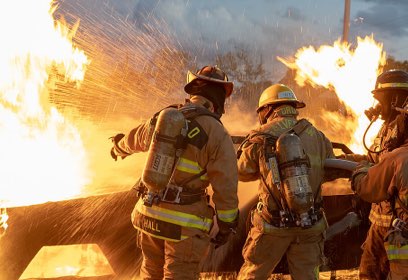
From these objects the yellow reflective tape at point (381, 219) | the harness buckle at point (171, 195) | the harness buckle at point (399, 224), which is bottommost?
the yellow reflective tape at point (381, 219)

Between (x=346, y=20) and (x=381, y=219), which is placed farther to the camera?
(x=346, y=20)

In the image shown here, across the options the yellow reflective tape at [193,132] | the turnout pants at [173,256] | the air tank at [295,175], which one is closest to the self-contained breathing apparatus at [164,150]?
the yellow reflective tape at [193,132]

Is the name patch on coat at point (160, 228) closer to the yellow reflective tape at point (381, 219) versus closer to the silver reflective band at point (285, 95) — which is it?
the silver reflective band at point (285, 95)

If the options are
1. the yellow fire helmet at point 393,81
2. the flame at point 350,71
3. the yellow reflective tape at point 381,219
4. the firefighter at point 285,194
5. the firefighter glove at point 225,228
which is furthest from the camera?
the flame at point 350,71

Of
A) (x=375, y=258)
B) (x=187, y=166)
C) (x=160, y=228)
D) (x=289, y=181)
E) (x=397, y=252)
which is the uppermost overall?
(x=187, y=166)

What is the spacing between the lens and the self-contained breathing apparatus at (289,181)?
10.5ft

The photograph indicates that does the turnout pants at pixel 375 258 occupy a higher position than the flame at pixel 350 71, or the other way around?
the flame at pixel 350 71

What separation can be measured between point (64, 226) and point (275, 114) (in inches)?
74.8

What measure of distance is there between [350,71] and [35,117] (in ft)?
25.0

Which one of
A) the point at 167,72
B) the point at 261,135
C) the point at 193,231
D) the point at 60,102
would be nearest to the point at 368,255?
the point at 261,135

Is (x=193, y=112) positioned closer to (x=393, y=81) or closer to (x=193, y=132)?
(x=193, y=132)

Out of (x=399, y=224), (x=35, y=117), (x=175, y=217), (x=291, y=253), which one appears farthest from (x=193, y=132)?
(x=35, y=117)

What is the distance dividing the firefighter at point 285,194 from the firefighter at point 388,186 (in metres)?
0.38

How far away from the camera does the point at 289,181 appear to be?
10.6 ft
